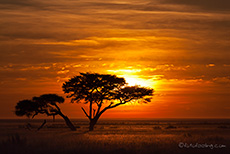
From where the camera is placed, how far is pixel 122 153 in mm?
25562

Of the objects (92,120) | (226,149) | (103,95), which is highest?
(103,95)

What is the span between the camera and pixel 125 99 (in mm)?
65188

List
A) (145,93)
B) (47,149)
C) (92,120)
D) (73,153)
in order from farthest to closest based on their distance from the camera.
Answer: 1. (145,93)
2. (92,120)
3. (47,149)
4. (73,153)

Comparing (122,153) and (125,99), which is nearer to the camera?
(122,153)

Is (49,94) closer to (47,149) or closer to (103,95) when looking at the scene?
(103,95)

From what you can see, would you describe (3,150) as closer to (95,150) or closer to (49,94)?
(95,150)

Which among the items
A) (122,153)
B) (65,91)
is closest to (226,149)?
(122,153)

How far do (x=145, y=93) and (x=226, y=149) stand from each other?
126 feet

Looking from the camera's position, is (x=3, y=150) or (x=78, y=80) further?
(x=78, y=80)

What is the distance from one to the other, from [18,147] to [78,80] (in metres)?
36.3

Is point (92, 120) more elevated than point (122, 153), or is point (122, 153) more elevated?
point (92, 120)

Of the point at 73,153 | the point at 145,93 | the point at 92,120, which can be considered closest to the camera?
the point at 73,153

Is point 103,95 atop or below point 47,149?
atop

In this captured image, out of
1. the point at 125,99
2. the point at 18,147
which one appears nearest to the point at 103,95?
the point at 125,99
